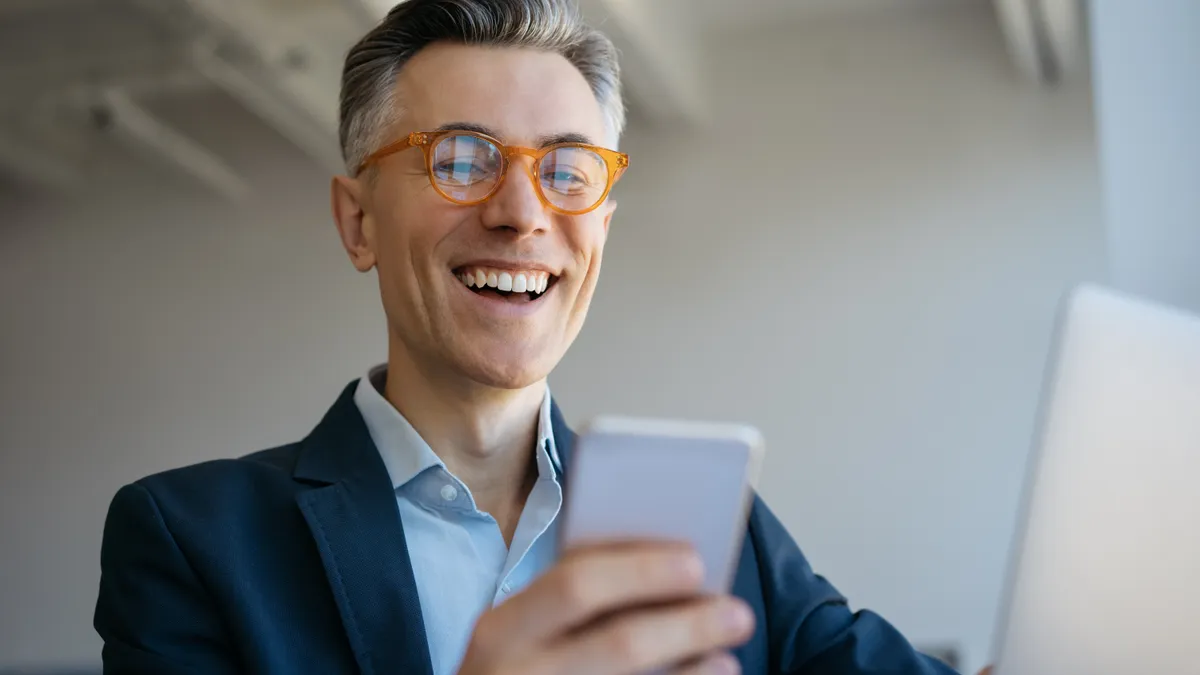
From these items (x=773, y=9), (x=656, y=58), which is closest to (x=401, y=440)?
(x=656, y=58)

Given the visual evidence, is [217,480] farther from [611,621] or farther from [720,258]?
[720,258]

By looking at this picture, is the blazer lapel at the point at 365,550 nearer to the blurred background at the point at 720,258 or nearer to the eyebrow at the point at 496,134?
the eyebrow at the point at 496,134

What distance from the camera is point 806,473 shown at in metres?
4.98

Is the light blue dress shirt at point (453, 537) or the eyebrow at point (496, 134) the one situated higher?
the eyebrow at point (496, 134)

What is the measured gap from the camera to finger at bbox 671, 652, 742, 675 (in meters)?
0.86

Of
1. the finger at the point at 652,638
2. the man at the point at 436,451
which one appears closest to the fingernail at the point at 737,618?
the finger at the point at 652,638

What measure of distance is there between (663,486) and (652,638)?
11 centimetres

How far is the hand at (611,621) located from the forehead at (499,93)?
29.0 inches

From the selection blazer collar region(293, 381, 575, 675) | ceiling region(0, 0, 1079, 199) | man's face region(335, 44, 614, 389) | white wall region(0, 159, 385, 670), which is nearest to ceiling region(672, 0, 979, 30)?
ceiling region(0, 0, 1079, 199)

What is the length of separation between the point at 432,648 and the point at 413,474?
0.21 m

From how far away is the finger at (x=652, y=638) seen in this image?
83 centimetres

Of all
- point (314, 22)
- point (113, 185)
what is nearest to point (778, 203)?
point (314, 22)

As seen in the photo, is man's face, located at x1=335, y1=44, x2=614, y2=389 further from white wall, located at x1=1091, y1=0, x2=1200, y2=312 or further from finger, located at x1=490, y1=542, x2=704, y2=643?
white wall, located at x1=1091, y1=0, x2=1200, y2=312

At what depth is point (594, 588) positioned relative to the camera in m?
0.83
